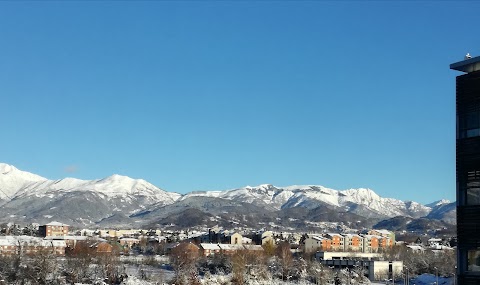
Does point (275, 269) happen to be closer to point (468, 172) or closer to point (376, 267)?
point (376, 267)

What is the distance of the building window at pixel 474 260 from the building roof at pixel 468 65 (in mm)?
6357

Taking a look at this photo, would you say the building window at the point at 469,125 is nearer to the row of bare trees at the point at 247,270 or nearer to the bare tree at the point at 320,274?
the row of bare trees at the point at 247,270

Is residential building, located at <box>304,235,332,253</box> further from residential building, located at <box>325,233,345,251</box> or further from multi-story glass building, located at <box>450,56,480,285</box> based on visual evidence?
multi-story glass building, located at <box>450,56,480,285</box>

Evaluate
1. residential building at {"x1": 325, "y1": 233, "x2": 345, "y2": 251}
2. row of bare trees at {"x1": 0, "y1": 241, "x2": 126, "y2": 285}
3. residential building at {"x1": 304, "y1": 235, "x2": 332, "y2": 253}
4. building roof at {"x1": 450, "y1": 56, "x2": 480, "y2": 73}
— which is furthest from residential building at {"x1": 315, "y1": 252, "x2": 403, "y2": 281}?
building roof at {"x1": 450, "y1": 56, "x2": 480, "y2": 73}

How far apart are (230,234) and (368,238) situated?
33.2 meters

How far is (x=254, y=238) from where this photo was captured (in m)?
159

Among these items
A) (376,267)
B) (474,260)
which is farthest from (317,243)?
(474,260)

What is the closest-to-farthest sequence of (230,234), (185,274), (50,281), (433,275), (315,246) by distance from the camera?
(50,281)
(185,274)
(433,275)
(315,246)
(230,234)

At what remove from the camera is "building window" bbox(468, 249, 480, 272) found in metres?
Answer: 22.4

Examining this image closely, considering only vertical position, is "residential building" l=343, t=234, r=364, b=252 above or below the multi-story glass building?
below

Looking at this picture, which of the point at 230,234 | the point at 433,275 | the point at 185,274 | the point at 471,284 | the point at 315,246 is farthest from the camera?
the point at 230,234

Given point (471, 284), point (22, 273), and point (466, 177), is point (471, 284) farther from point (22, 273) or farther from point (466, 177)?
point (22, 273)

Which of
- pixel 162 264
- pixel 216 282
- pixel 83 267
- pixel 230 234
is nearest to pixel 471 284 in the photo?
pixel 216 282

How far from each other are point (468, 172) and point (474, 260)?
306 cm
